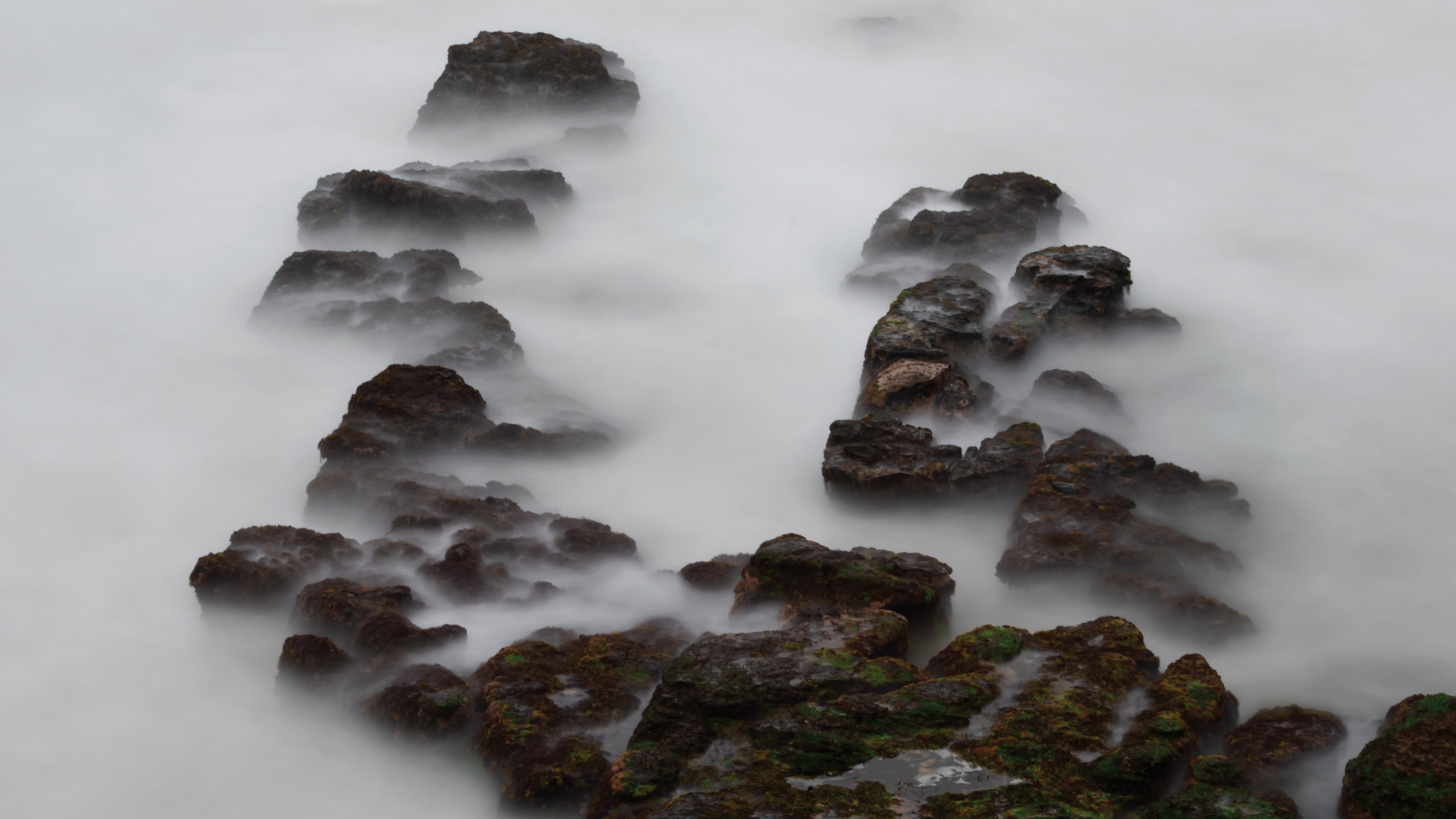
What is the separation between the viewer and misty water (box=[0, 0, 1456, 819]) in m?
7.79

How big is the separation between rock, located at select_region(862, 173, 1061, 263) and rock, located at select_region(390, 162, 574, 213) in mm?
4214

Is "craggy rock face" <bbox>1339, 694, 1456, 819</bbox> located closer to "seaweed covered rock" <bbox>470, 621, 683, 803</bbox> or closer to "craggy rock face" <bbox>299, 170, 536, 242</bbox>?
"seaweed covered rock" <bbox>470, 621, 683, 803</bbox>

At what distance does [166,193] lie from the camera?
16484 millimetres

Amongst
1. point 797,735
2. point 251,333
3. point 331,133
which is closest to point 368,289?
point 251,333

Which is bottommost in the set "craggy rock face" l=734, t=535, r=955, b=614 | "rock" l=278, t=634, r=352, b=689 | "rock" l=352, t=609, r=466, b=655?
"rock" l=278, t=634, r=352, b=689

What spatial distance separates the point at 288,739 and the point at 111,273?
9.27m

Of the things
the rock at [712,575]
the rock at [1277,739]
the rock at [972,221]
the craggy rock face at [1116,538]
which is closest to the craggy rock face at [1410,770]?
the rock at [1277,739]

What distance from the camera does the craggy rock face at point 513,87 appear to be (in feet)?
58.5

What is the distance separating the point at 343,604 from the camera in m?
7.84

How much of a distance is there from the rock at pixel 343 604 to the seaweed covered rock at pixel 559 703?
3.01 ft

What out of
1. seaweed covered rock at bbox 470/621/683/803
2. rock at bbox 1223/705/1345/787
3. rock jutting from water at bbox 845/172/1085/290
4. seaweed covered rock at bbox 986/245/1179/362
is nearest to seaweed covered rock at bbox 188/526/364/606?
seaweed covered rock at bbox 470/621/683/803

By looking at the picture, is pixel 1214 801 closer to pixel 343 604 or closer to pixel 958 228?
pixel 343 604

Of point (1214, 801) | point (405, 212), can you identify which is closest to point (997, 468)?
point (1214, 801)

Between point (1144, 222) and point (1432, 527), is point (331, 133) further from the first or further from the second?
point (1432, 527)
